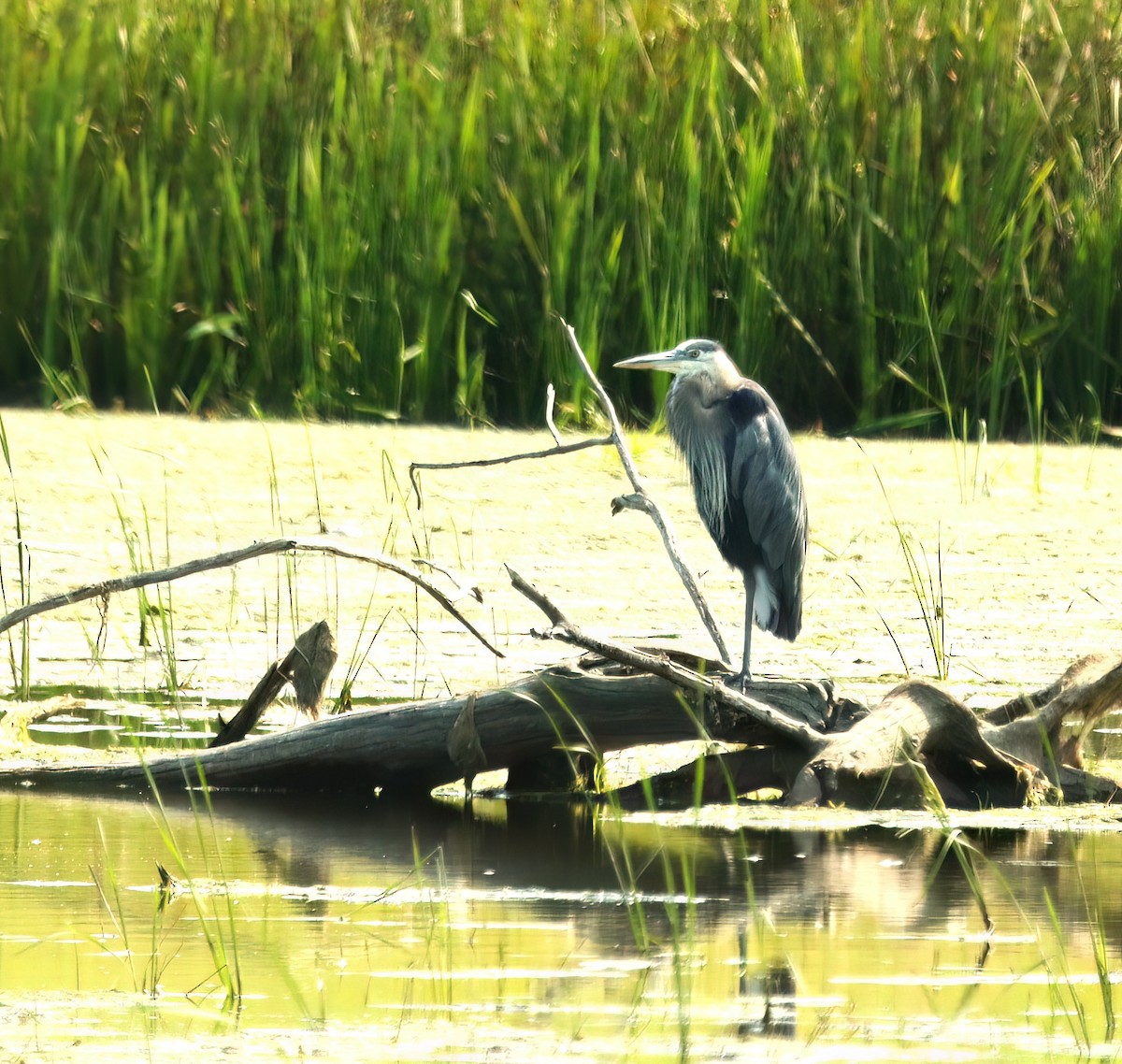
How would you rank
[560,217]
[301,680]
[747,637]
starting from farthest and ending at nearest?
[560,217]
[747,637]
[301,680]

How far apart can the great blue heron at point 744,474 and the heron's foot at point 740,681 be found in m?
0.75

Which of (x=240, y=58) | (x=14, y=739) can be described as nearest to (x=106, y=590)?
(x=14, y=739)

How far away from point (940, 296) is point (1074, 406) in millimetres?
640

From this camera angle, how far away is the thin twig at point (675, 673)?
3.35 m

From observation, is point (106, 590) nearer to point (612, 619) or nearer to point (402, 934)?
point (402, 934)

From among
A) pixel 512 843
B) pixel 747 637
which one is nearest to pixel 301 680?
pixel 512 843

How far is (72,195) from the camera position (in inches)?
281

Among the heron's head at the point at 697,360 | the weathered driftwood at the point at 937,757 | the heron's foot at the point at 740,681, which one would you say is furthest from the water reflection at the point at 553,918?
the heron's head at the point at 697,360

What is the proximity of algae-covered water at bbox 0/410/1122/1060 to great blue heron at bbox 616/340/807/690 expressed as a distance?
9.0 inches

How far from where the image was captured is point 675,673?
343cm

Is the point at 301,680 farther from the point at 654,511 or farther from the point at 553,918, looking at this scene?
the point at 553,918

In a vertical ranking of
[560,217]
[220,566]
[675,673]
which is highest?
[560,217]

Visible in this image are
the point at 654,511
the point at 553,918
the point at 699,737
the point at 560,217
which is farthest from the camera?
the point at 560,217

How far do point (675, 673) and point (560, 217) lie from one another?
365 centimetres
